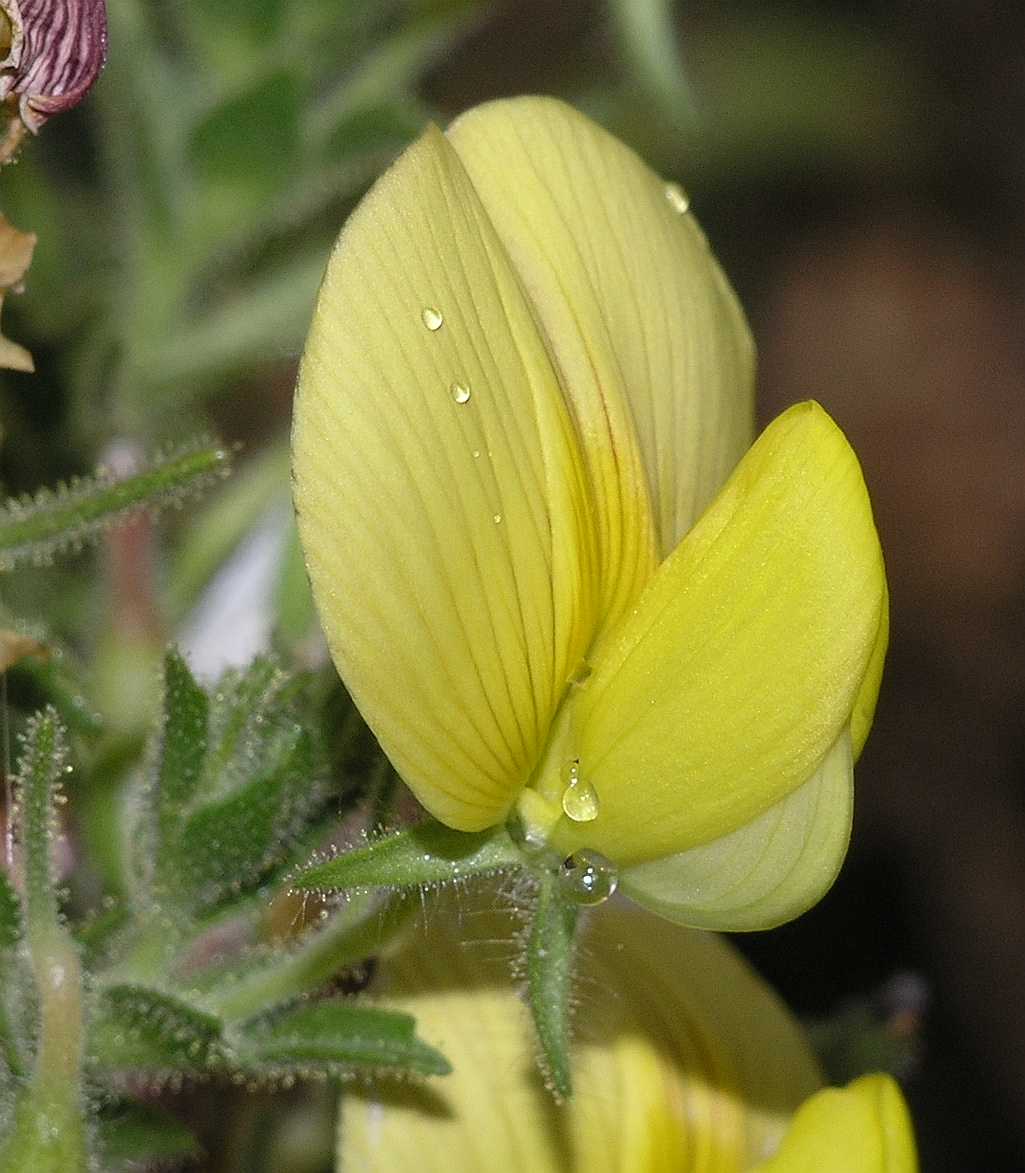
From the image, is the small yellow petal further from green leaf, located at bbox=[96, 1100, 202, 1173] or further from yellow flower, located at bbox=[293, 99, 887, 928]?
green leaf, located at bbox=[96, 1100, 202, 1173]

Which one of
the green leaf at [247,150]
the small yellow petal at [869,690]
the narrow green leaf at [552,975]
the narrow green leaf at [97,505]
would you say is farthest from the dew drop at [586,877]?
the green leaf at [247,150]

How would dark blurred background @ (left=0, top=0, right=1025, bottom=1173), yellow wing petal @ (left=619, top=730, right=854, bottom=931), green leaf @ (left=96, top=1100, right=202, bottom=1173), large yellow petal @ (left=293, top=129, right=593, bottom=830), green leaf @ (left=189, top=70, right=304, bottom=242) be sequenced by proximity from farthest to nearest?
dark blurred background @ (left=0, top=0, right=1025, bottom=1173), green leaf @ (left=189, top=70, right=304, bottom=242), green leaf @ (left=96, top=1100, right=202, bottom=1173), yellow wing petal @ (left=619, top=730, right=854, bottom=931), large yellow petal @ (left=293, top=129, right=593, bottom=830)

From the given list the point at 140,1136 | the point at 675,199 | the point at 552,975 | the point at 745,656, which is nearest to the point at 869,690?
the point at 745,656

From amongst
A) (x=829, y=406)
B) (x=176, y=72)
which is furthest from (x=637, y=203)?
(x=829, y=406)

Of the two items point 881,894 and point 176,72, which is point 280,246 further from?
point 881,894

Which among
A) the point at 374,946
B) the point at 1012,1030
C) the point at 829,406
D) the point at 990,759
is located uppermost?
the point at 374,946

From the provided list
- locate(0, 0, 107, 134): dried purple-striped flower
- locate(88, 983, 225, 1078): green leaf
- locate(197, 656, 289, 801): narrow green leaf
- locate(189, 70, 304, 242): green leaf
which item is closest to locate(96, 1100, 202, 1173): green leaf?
locate(88, 983, 225, 1078): green leaf
